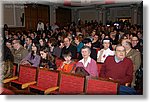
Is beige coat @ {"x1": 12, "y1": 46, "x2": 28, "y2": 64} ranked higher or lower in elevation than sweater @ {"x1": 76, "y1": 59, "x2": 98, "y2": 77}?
higher

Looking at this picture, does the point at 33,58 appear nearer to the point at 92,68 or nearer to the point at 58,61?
the point at 58,61

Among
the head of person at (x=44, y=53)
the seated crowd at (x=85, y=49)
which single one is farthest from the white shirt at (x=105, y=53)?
the head of person at (x=44, y=53)

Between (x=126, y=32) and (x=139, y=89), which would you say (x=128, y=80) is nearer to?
(x=139, y=89)

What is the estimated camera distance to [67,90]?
197 centimetres

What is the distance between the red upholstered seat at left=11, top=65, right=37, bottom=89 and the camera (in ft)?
6.57

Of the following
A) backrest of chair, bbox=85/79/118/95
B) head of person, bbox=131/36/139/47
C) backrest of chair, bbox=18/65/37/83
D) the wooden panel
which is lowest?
backrest of chair, bbox=85/79/118/95

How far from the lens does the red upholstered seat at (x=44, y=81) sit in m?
1.98

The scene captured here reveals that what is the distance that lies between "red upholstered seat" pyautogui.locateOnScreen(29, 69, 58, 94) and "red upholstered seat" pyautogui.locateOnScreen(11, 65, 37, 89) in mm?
45

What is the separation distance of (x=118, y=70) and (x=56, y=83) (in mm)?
545

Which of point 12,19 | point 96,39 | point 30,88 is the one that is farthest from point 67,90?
point 12,19

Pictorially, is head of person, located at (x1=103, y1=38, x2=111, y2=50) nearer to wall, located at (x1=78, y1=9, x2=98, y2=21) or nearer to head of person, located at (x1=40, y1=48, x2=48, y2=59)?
wall, located at (x1=78, y1=9, x2=98, y2=21)

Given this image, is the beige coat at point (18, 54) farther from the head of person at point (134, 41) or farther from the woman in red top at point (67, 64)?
the head of person at point (134, 41)

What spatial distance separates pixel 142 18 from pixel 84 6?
497mm

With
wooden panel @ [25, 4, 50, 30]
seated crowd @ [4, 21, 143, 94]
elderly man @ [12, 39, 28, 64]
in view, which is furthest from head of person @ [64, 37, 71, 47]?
elderly man @ [12, 39, 28, 64]
